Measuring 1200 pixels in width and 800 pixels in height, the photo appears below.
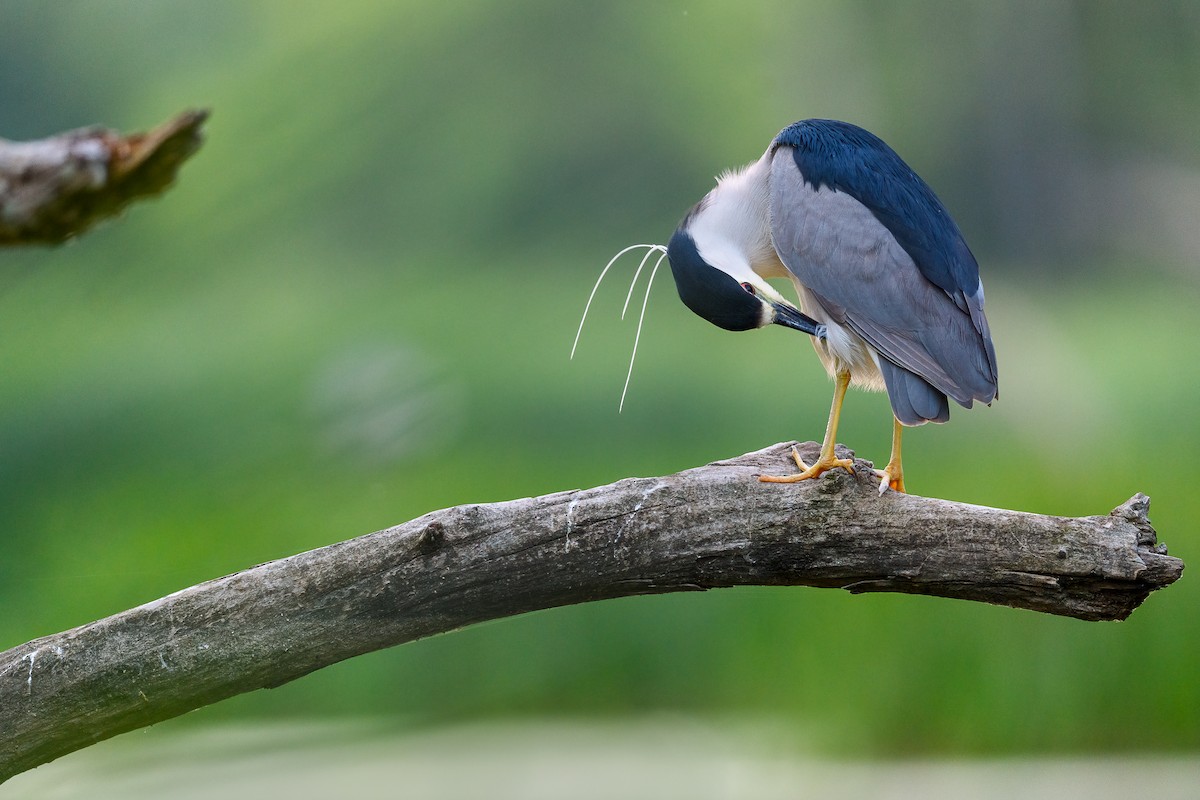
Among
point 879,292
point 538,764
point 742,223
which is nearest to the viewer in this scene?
point 879,292

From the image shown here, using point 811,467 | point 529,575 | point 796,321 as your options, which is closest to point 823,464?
point 811,467

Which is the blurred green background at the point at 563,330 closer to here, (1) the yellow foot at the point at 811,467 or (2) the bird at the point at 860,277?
(2) the bird at the point at 860,277

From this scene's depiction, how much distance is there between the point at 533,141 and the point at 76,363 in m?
1.80

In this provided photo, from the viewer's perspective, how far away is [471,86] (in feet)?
13.2

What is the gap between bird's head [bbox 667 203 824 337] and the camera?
165cm

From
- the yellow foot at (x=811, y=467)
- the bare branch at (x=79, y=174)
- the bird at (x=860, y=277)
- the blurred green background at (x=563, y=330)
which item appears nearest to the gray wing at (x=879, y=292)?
the bird at (x=860, y=277)

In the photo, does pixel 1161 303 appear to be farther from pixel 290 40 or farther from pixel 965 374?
pixel 290 40

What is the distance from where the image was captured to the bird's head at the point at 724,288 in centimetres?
165

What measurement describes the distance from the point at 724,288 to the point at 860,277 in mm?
218

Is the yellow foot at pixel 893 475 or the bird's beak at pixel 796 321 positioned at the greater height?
the bird's beak at pixel 796 321

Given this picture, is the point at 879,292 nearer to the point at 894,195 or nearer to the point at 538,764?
the point at 894,195

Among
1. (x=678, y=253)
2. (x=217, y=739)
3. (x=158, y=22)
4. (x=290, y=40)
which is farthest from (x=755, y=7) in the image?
(x=217, y=739)

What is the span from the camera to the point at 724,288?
5.41 ft

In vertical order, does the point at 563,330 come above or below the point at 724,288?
above
